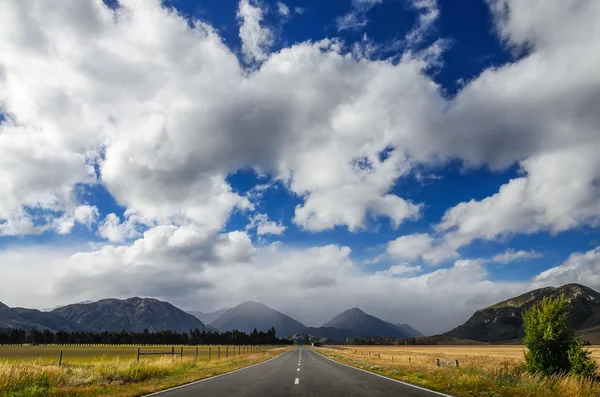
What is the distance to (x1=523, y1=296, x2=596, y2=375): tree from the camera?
79.0 ft

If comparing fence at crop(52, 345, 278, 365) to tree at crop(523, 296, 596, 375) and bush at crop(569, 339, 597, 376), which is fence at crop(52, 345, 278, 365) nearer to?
tree at crop(523, 296, 596, 375)

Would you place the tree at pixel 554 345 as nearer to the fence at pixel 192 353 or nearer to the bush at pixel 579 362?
the bush at pixel 579 362

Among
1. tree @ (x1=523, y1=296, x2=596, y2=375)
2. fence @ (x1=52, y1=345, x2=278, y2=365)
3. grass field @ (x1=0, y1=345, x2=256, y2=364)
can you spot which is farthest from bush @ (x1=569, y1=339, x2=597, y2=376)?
grass field @ (x1=0, y1=345, x2=256, y2=364)

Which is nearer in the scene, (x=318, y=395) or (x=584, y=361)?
(x=318, y=395)

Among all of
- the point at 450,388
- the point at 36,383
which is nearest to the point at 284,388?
the point at 450,388

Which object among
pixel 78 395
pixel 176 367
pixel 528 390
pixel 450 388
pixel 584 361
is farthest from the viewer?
pixel 176 367

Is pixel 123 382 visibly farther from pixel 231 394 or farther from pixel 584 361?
pixel 584 361

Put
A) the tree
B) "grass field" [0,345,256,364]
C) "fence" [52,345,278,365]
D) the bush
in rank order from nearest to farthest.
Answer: the bush → the tree → "fence" [52,345,278,365] → "grass field" [0,345,256,364]

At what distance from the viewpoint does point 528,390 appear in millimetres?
14945

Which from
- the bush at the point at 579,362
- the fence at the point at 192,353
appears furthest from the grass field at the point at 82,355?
the bush at the point at 579,362

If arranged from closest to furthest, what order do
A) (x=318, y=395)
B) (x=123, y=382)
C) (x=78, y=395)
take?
(x=318, y=395) < (x=78, y=395) < (x=123, y=382)

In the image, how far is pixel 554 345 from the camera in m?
24.8

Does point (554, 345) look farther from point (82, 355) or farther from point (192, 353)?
point (82, 355)

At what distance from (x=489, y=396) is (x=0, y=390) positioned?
56.3ft
